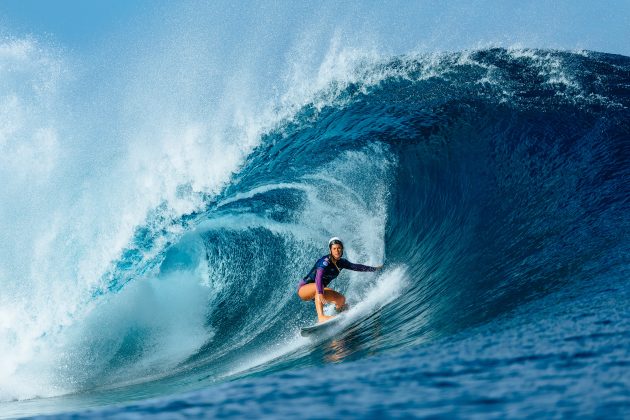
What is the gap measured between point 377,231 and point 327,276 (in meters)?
2.12

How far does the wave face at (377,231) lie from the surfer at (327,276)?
448mm

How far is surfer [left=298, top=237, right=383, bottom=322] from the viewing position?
7.04 m

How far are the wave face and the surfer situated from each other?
45 cm

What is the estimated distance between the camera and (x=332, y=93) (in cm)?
1283

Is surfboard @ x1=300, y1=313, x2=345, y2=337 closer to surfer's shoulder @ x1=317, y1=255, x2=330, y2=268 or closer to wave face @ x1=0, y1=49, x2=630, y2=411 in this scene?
wave face @ x1=0, y1=49, x2=630, y2=411

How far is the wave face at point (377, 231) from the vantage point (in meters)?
6.20

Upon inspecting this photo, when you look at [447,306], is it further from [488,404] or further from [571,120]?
[571,120]

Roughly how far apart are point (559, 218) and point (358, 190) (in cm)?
370

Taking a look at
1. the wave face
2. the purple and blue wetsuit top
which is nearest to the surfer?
the purple and blue wetsuit top

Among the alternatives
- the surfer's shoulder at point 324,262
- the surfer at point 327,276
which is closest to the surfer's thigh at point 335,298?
the surfer at point 327,276

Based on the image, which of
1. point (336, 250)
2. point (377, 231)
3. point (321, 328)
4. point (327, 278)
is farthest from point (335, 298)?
point (377, 231)

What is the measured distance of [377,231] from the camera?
9328 mm

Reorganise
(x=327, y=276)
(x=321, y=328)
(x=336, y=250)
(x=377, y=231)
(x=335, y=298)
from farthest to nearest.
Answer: (x=377, y=231)
(x=327, y=276)
(x=335, y=298)
(x=336, y=250)
(x=321, y=328)

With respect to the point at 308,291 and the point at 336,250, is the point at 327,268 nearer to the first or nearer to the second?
the point at 336,250
